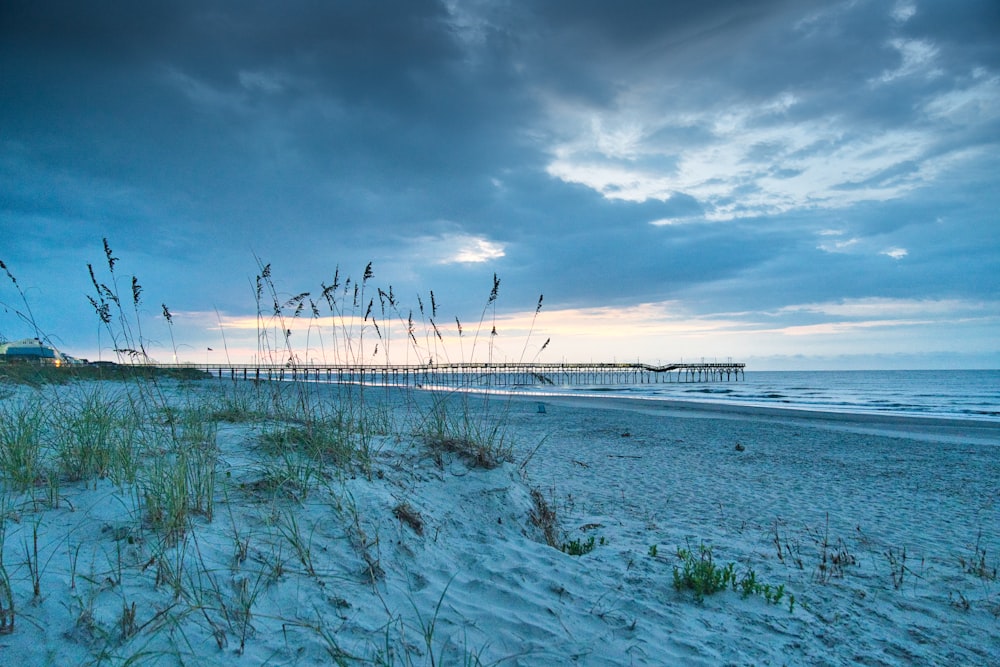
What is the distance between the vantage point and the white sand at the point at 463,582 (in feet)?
8.11

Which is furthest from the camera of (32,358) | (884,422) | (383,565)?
(884,422)

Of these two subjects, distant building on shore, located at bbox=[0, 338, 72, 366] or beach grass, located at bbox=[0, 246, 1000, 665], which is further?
distant building on shore, located at bbox=[0, 338, 72, 366]

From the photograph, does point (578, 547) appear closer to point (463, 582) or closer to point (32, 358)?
point (463, 582)

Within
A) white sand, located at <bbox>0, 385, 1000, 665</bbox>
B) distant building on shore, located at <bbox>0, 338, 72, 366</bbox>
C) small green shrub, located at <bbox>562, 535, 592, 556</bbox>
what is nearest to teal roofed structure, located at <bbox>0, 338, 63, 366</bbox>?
distant building on shore, located at <bbox>0, 338, 72, 366</bbox>

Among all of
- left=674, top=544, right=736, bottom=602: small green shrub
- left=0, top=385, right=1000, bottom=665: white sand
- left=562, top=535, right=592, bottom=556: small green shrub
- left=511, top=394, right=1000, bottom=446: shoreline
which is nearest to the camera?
left=0, top=385, right=1000, bottom=665: white sand

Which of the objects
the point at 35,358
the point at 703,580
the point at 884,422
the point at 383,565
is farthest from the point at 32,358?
the point at 884,422

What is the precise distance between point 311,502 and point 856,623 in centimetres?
371

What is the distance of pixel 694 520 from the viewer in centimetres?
600

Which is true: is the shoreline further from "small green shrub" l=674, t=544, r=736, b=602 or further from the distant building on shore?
the distant building on shore

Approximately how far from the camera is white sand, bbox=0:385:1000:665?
2.47m

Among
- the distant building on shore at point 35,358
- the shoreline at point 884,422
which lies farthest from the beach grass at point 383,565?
the shoreline at point 884,422

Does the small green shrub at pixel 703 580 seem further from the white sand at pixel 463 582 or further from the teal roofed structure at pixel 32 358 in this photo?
the teal roofed structure at pixel 32 358

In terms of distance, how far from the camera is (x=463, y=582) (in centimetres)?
A: 338

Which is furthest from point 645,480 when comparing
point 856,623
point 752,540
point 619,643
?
point 619,643
